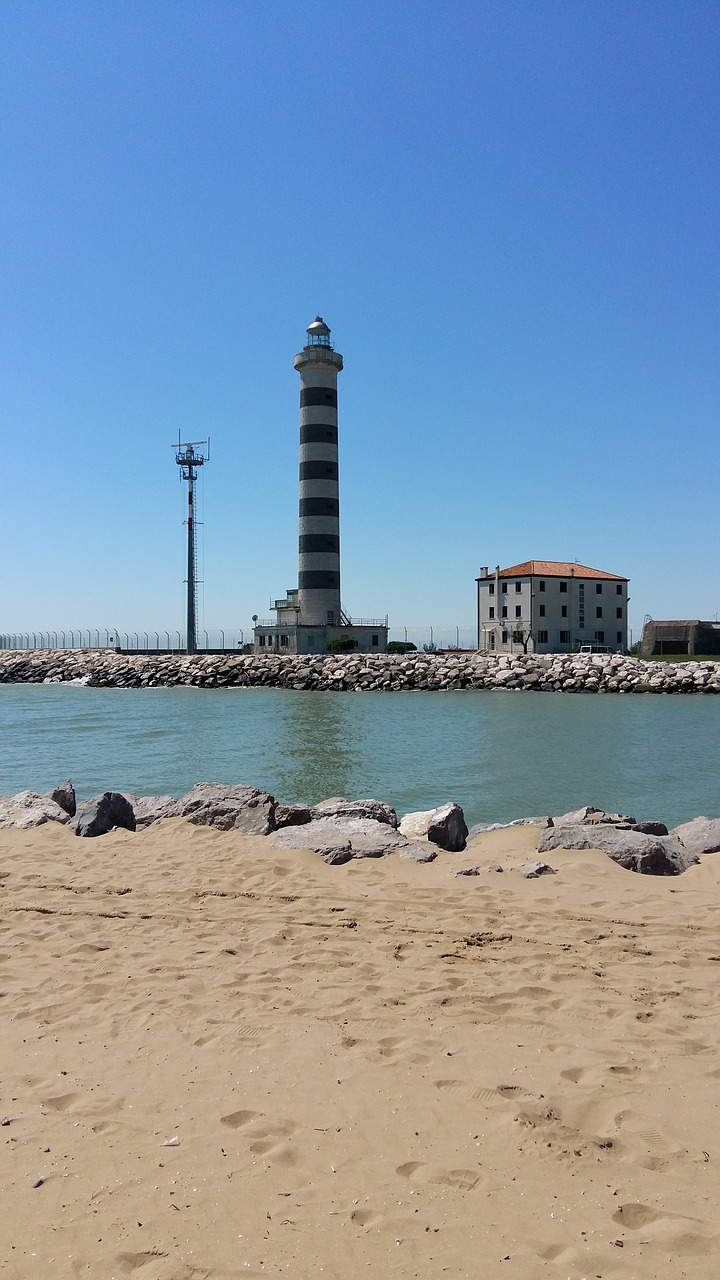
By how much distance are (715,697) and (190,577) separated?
38.7m

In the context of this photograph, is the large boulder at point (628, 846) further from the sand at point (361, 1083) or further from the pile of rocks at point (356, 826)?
the sand at point (361, 1083)

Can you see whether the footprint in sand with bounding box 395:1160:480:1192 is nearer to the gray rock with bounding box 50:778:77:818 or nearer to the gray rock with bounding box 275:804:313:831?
the gray rock with bounding box 275:804:313:831

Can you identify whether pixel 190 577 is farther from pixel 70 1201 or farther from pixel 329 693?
pixel 70 1201

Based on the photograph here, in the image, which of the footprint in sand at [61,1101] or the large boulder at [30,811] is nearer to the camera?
the footprint in sand at [61,1101]

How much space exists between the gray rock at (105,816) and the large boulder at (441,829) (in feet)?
11.5

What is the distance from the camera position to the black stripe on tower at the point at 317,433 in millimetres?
56656

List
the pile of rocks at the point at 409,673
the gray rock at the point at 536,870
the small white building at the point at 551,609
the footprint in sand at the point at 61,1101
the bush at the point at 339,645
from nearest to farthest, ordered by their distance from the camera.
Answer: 1. the footprint in sand at the point at 61,1101
2. the gray rock at the point at 536,870
3. the pile of rocks at the point at 409,673
4. the bush at the point at 339,645
5. the small white building at the point at 551,609

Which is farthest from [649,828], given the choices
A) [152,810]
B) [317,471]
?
[317,471]

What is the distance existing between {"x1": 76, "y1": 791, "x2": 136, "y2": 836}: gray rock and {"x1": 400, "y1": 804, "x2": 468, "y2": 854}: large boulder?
3502mm

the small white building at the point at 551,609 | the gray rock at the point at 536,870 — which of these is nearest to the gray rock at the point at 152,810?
the gray rock at the point at 536,870

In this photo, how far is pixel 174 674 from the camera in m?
58.7

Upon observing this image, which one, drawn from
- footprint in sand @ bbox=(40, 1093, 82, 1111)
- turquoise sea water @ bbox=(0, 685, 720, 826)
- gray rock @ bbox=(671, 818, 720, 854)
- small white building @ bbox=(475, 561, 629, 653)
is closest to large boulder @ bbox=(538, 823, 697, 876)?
gray rock @ bbox=(671, 818, 720, 854)

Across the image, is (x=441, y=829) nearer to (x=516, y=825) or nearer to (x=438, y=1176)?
(x=516, y=825)

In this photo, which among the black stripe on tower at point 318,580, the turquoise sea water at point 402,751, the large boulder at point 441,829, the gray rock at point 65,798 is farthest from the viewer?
the black stripe on tower at point 318,580
